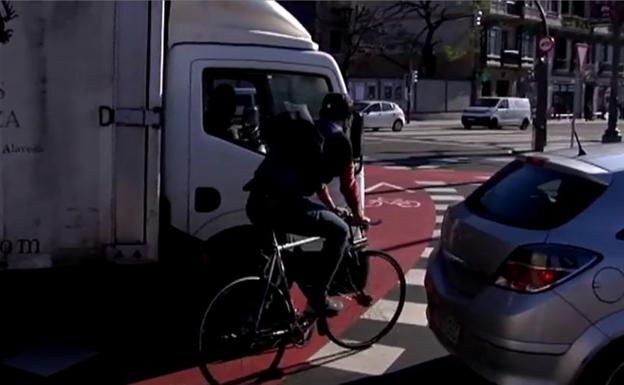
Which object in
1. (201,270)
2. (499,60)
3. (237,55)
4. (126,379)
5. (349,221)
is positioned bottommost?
(126,379)

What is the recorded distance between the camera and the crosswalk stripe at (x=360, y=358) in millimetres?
5609

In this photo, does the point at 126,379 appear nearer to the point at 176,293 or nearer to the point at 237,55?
the point at 176,293

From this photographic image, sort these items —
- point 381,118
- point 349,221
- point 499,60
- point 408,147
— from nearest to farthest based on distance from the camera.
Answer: point 349,221
point 408,147
point 381,118
point 499,60

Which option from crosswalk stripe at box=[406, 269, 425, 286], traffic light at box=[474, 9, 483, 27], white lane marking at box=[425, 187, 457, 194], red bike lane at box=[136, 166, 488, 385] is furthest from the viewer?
traffic light at box=[474, 9, 483, 27]

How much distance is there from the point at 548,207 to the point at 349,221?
1737 millimetres

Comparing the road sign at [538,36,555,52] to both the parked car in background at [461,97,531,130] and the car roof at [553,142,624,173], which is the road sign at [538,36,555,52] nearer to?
the car roof at [553,142,624,173]

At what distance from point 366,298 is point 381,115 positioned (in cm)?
3254

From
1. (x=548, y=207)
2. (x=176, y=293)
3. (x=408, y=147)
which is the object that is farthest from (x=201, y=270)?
(x=408, y=147)

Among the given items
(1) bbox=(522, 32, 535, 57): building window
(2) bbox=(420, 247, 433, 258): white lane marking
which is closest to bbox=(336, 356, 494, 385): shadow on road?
(2) bbox=(420, 247, 433, 258): white lane marking

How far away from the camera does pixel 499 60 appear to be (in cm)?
6462

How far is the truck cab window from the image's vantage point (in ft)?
19.7

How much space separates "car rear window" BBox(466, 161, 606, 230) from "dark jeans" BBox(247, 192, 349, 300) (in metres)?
0.87

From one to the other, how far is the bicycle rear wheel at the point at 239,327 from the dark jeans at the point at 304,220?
37cm

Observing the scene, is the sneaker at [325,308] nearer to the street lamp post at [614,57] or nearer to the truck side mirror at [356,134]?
the truck side mirror at [356,134]
